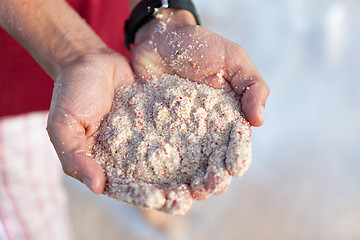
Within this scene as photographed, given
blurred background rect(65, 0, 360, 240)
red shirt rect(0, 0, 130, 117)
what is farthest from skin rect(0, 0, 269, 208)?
blurred background rect(65, 0, 360, 240)

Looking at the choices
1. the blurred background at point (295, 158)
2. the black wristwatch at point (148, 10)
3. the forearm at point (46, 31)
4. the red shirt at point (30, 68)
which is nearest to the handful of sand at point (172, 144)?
the forearm at point (46, 31)

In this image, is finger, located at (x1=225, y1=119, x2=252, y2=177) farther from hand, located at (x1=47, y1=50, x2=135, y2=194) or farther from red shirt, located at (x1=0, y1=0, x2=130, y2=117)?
red shirt, located at (x1=0, y1=0, x2=130, y2=117)

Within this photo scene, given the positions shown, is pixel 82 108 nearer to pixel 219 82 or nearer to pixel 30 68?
pixel 219 82

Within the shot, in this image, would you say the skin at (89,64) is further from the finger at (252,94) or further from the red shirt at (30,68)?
the red shirt at (30,68)

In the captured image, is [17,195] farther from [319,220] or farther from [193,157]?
[319,220]

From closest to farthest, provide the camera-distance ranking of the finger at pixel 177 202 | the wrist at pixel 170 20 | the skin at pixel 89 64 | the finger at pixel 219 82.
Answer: the finger at pixel 177 202
the skin at pixel 89 64
the finger at pixel 219 82
the wrist at pixel 170 20

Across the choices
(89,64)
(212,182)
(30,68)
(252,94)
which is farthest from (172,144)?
(30,68)

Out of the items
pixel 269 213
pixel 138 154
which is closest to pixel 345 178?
pixel 269 213

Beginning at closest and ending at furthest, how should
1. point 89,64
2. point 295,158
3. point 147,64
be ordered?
1. point 89,64
2. point 147,64
3. point 295,158
